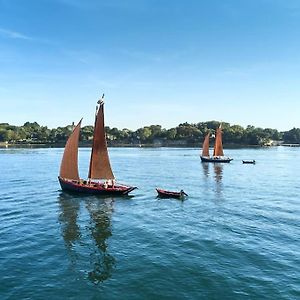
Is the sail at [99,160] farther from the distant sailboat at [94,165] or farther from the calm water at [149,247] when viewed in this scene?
the calm water at [149,247]

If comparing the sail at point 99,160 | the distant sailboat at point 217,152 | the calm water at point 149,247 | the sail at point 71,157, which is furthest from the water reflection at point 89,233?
the distant sailboat at point 217,152

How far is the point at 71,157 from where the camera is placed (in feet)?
222

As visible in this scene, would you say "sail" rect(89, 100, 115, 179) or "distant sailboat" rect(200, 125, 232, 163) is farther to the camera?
"distant sailboat" rect(200, 125, 232, 163)

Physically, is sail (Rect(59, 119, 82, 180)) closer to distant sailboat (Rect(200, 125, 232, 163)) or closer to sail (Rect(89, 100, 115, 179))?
sail (Rect(89, 100, 115, 179))

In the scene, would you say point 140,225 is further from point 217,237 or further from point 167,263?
point 167,263

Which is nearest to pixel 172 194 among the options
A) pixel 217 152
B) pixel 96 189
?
pixel 96 189

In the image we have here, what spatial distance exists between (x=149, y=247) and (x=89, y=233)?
340 inches

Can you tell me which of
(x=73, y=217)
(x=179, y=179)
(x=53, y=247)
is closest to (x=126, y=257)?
(x=53, y=247)

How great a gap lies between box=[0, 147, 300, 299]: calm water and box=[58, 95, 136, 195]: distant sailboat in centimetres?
250

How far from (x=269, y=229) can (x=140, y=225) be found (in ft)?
49.9

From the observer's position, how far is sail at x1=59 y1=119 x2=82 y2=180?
67.1m

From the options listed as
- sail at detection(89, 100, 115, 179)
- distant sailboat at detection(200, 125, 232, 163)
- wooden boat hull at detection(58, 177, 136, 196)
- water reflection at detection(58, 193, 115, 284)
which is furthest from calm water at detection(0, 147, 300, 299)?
distant sailboat at detection(200, 125, 232, 163)

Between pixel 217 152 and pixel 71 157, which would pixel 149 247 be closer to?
pixel 71 157

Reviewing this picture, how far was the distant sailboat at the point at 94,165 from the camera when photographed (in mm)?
65250
